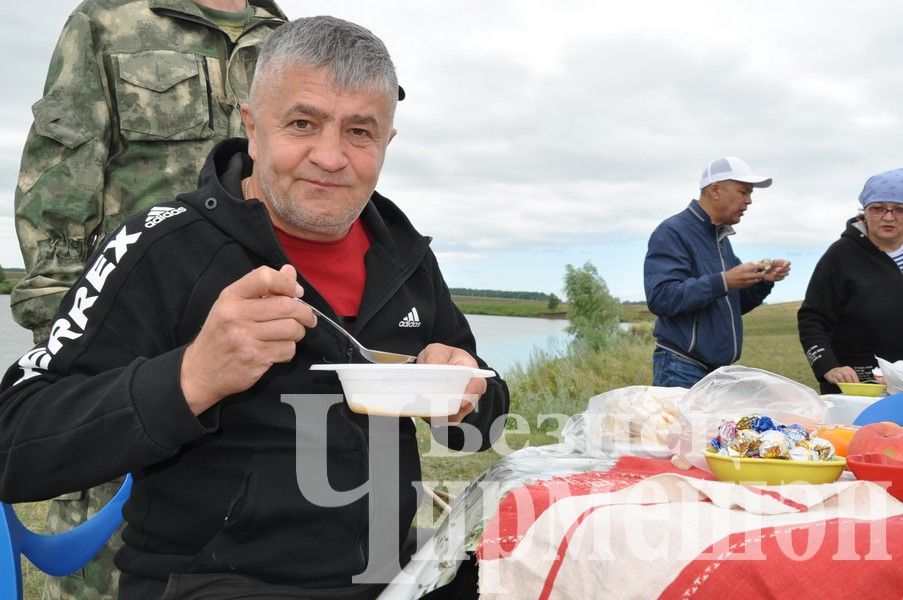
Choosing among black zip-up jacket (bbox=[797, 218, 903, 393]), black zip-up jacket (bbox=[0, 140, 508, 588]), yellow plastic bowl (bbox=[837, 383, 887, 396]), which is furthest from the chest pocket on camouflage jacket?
black zip-up jacket (bbox=[797, 218, 903, 393])

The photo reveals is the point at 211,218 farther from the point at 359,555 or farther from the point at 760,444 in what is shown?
the point at 760,444

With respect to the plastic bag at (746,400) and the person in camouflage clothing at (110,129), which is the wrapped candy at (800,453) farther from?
the person in camouflage clothing at (110,129)

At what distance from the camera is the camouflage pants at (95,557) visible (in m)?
2.79

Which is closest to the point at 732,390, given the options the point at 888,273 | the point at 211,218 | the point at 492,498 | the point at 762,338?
the point at 492,498

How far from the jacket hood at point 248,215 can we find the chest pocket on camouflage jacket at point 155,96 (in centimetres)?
106

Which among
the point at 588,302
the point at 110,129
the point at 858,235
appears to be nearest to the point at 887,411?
the point at 110,129

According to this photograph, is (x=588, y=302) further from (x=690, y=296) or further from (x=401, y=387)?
(x=401, y=387)

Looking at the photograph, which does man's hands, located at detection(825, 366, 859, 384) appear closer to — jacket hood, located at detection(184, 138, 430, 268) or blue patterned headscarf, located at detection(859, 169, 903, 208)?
blue patterned headscarf, located at detection(859, 169, 903, 208)

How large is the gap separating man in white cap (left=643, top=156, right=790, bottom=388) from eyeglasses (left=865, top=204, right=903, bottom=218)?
686mm

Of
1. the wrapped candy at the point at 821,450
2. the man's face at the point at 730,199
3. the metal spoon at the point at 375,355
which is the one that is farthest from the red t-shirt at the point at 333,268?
the man's face at the point at 730,199

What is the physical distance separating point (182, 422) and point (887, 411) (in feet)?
5.56

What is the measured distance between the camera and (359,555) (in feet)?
5.78

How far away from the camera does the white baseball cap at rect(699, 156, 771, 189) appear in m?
5.34

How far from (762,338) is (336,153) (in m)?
23.4
